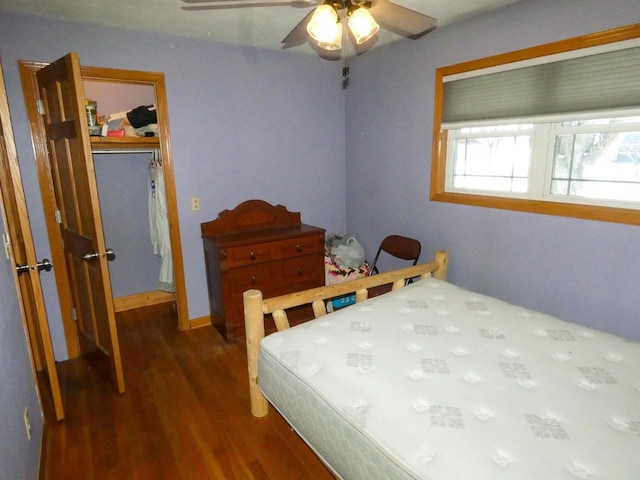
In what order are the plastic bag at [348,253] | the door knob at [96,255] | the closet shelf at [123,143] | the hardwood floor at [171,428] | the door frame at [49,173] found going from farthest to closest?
the plastic bag at [348,253] → the closet shelf at [123,143] → the door frame at [49,173] → the door knob at [96,255] → the hardwood floor at [171,428]

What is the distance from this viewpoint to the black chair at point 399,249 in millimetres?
2908

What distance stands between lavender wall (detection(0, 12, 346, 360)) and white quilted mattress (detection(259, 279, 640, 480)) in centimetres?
174

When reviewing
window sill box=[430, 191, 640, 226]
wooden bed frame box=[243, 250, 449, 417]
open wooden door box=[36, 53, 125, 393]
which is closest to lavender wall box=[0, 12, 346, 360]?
open wooden door box=[36, 53, 125, 393]

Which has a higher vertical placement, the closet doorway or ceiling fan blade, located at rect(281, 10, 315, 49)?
ceiling fan blade, located at rect(281, 10, 315, 49)

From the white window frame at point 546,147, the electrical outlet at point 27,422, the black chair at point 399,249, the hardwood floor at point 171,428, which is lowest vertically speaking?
the hardwood floor at point 171,428

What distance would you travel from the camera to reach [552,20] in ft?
6.85

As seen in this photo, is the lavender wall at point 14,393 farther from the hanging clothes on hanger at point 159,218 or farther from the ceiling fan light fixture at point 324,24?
the ceiling fan light fixture at point 324,24

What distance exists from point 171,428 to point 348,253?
2.04 m

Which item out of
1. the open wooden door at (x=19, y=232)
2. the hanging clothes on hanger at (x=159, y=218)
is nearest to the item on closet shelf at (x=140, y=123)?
the hanging clothes on hanger at (x=159, y=218)

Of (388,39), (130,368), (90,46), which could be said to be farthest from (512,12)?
(130,368)

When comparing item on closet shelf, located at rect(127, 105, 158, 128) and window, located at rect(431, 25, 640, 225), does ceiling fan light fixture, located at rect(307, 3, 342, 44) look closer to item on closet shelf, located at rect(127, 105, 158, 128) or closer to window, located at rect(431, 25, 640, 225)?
window, located at rect(431, 25, 640, 225)

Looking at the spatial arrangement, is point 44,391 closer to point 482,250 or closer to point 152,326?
point 152,326

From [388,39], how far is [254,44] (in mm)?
1099

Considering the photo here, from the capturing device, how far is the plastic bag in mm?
3395
